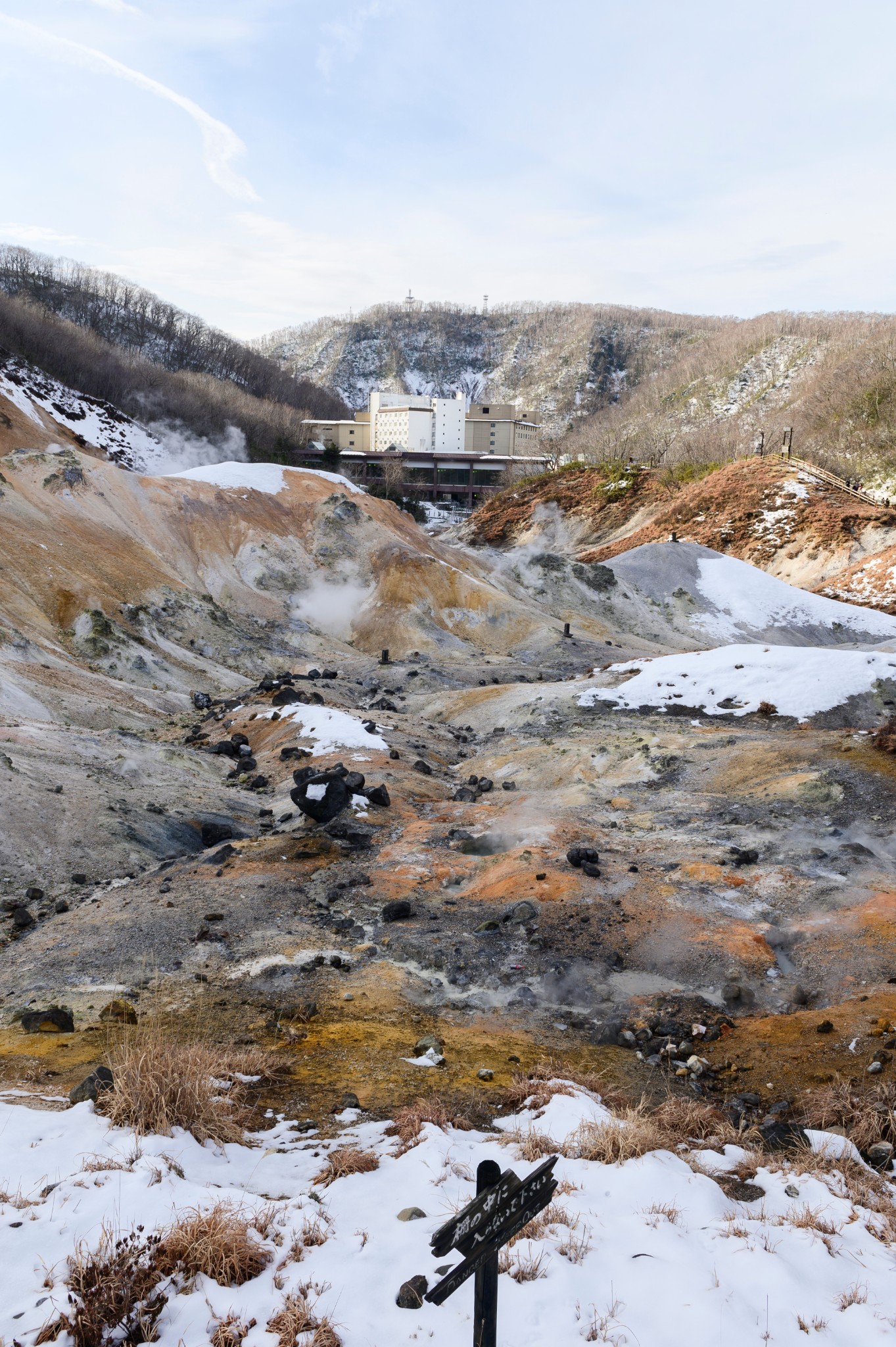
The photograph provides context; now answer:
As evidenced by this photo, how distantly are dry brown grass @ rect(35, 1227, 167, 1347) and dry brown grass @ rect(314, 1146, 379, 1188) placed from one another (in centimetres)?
125

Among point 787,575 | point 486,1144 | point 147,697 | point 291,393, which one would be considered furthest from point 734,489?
point 291,393

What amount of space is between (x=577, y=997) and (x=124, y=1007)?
4.53 metres

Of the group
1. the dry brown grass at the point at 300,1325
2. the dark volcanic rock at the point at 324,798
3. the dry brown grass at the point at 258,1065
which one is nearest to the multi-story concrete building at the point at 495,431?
the dark volcanic rock at the point at 324,798

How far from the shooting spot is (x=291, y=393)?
381ft

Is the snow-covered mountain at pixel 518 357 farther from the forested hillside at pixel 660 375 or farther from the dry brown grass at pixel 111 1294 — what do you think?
the dry brown grass at pixel 111 1294

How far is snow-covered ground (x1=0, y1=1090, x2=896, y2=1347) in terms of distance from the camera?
3771mm

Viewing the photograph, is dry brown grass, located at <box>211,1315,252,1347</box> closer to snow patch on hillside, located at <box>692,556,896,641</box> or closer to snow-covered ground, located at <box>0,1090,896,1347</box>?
snow-covered ground, located at <box>0,1090,896,1347</box>

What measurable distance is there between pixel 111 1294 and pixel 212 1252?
1.54ft

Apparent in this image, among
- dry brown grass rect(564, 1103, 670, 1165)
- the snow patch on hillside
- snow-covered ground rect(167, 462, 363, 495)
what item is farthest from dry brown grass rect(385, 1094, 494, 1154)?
snow-covered ground rect(167, 462, 363, 495)

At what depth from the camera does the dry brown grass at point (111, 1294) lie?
3.52 meters

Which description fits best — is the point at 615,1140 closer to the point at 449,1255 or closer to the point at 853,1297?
the point at 449,1255

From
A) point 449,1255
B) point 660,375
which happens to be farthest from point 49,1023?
point 660,375

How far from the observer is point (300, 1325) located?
3.70 meters

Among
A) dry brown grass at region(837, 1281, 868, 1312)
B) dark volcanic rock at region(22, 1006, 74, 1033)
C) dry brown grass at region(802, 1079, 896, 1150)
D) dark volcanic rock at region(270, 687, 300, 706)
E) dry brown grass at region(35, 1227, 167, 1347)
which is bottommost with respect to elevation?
dark volcanic rock at region(270, 687, 300, 706)
